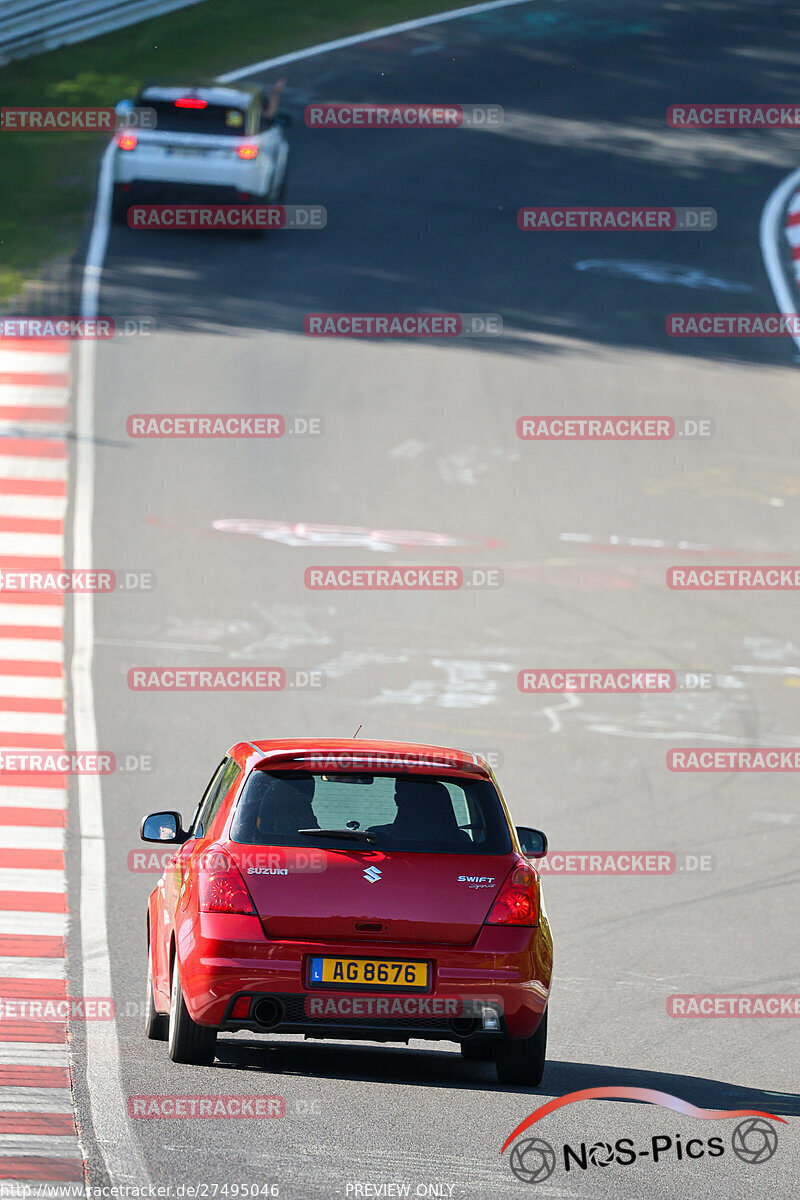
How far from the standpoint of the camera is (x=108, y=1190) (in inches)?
236

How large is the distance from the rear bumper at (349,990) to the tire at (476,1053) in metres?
1.04

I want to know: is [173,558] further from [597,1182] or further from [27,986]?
[597,1182]

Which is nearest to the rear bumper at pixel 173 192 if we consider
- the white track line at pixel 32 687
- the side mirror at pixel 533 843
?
the white track line at pixel 32 687

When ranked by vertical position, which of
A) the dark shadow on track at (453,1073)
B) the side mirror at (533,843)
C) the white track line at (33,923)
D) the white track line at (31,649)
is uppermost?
the side mirror at (533,843)

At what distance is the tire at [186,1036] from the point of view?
7605 millimetres

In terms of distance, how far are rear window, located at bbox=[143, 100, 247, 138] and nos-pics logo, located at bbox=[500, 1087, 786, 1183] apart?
21.0 m

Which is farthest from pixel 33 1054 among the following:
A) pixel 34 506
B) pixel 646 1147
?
pixel 34 506

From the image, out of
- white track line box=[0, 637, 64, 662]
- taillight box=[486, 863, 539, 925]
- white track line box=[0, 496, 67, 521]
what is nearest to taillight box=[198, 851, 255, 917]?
taillight box=[486, 863, 539, 925]

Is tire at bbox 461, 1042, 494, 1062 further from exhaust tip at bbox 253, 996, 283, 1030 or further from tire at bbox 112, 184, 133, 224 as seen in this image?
tire at bbox 112, 184, 133, 224

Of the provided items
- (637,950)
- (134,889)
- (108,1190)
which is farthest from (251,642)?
(108,1190)

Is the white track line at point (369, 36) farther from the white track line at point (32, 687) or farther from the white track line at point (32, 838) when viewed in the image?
the white track line at point (32, 838)

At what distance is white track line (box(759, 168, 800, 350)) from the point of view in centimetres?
2614

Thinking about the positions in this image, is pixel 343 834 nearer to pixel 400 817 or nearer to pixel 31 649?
pixel 400 817

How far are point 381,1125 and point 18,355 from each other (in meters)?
18.0
